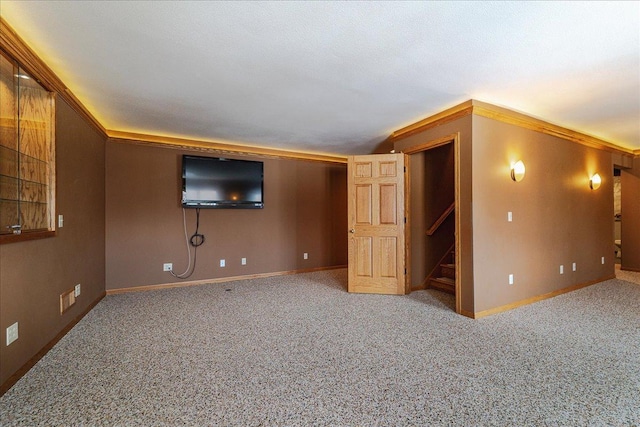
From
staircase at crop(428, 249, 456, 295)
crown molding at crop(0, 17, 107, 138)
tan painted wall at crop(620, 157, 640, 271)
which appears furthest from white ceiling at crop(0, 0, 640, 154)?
tan painted wall at crop(620, 157, 640, 271)

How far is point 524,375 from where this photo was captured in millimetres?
Result: 2002

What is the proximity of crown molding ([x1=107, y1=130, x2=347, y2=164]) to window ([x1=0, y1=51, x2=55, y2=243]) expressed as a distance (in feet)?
5.83

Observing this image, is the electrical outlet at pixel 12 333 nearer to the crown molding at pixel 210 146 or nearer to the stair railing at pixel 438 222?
the crown molding at pixel 210 146

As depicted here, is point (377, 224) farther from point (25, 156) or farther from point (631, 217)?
point (631, 217)

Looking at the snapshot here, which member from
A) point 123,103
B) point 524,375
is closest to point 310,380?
point 524,375

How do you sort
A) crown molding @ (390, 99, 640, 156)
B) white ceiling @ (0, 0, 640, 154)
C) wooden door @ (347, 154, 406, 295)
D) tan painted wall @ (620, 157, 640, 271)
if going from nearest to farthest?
white ceiling @ (0, 0, 640, 154)
crown molding @ (390, 99, 640, 156)
wooden door @ (347, 154, 406, 295)
tan painted wall @ (620, 157, 640, 271)

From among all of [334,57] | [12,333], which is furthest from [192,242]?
[334,57]

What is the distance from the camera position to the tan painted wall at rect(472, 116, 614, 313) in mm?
3221

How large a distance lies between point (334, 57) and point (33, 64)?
90.6 inches

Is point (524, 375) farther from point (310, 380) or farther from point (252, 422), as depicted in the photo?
point (252, 422)

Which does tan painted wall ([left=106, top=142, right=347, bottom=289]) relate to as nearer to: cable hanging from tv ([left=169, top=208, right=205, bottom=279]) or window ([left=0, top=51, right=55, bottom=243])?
cable hanging from tv ([left=169, top=208, right=205, bottom=279])

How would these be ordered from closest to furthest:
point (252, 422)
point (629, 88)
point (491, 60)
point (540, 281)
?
point (252, 422), point (491, 60), point (629, 88), point (540, 281)

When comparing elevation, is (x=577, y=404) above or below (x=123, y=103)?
below

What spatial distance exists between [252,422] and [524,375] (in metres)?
1.85
